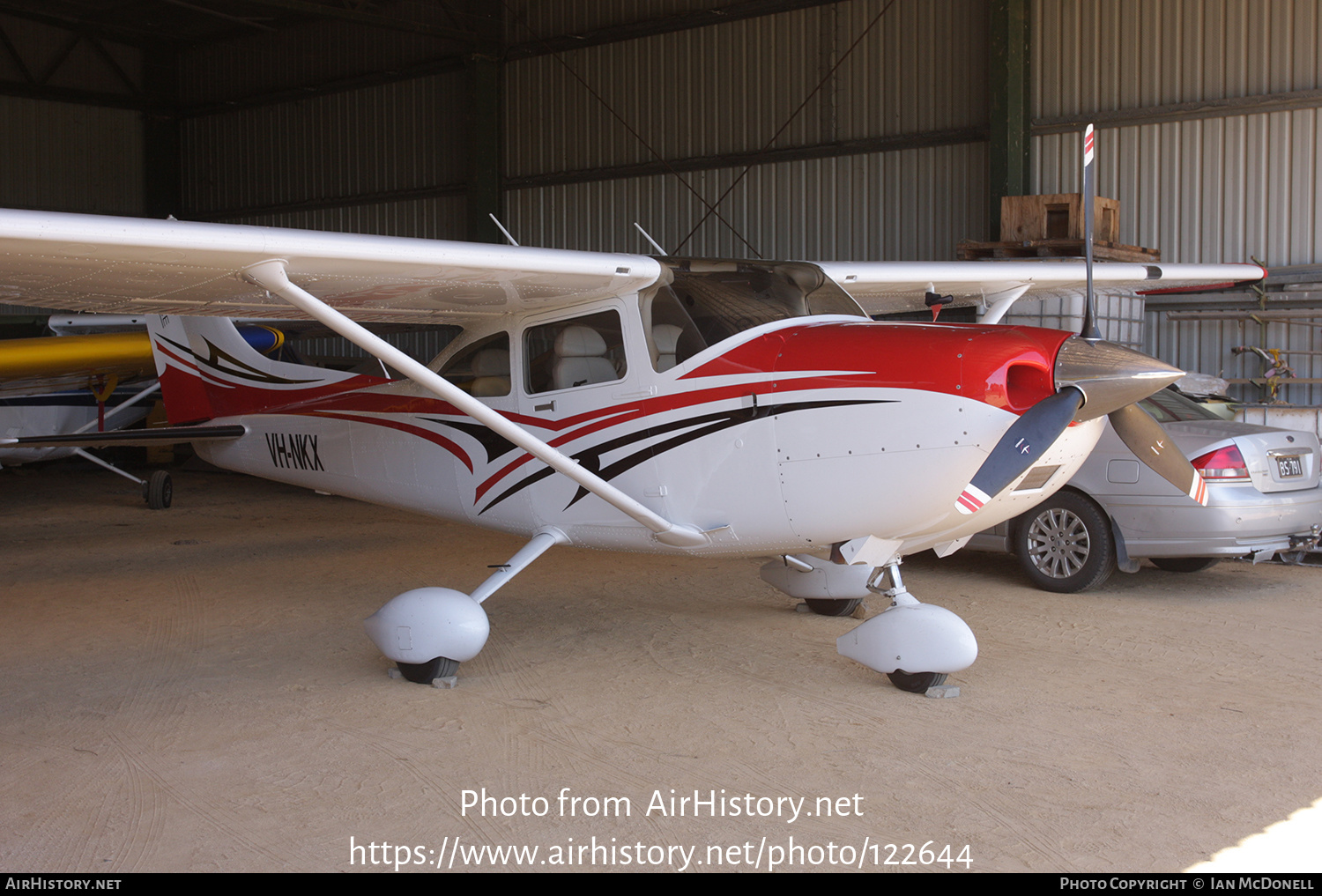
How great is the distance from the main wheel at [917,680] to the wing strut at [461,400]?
1.17 meters

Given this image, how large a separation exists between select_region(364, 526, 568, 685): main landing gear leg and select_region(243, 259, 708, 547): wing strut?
89 cm

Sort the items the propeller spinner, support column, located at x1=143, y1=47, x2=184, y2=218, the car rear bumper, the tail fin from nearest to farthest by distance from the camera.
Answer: the propeller spinner < the car rear bumper < the tail fin < support column, located at x1=143, y1=47, x2=184, y2=218

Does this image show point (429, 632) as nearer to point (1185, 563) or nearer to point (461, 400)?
point (461, 400)

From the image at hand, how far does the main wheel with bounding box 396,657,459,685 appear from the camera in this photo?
5.39 metres

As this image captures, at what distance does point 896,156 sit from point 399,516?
7.86 meters

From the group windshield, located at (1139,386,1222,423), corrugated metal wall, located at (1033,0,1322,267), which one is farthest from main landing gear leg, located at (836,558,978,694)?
corrugated metal wall, located at (1033,0,1322,267)

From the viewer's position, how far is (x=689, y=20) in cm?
1566

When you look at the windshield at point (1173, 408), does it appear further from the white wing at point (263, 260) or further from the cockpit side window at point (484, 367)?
the cockpit side window at point (484, 367)

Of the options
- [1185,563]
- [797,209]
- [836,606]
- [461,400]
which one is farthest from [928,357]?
[797,209]

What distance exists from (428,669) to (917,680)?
2431 mm

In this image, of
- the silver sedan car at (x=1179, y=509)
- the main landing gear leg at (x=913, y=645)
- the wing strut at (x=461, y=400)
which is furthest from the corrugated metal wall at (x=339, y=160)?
the main landing gear leg at (x=913, y=645)

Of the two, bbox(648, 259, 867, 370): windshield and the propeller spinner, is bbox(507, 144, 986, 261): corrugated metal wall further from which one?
the propeller spinner

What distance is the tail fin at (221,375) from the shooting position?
769 cm

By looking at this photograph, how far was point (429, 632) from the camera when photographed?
532 cm
